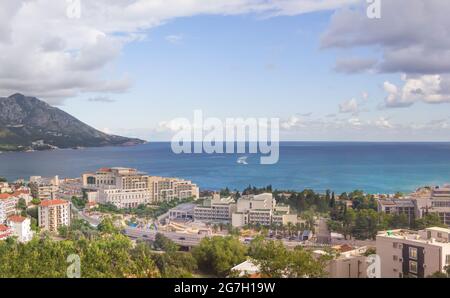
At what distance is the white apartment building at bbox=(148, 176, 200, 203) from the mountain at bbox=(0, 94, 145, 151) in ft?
3.49

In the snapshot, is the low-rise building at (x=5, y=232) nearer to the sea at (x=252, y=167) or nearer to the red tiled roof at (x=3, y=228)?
the red tiled roof at (x=3, y=228)

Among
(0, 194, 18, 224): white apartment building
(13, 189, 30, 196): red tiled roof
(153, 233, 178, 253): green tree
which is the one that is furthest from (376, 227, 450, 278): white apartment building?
(13, 189, 30, 196): red tiled roof

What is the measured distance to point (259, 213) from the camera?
6.09m

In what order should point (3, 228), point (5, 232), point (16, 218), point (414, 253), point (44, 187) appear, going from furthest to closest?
point (44, 187) < point (16, 218) < point (3, 228) < point (5, 232) < point (414, 253)

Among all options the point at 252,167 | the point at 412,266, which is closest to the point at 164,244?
the point at 412,266

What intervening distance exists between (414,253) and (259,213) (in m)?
2.73

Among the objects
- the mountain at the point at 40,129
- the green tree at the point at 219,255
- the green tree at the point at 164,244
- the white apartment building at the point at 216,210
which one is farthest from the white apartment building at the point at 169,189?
the green tree at the point at 219,255

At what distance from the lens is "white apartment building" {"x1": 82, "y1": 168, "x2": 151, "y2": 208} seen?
22.0ft

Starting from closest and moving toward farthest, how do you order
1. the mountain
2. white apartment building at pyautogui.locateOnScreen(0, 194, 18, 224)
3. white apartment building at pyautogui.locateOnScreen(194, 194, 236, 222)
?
white apartment building at pyautogui.locateOnScreen(0, 194, 18, 224) → white apartment building at pyautogui.locateOnScreen(194, 194, 236, 222) → the mountain

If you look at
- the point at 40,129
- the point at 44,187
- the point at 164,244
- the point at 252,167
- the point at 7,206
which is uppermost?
the point at 40,129

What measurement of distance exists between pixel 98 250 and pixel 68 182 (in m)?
4.18

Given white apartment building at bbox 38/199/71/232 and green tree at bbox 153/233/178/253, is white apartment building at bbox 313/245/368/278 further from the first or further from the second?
white apartment building at bbox 38/199/71/232

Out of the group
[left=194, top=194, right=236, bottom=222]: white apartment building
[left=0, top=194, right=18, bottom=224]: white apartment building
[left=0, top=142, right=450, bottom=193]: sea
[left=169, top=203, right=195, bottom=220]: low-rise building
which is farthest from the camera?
[left=0, top=142, right=450, bottom=193]: sea

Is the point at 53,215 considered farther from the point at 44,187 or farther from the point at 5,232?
the point at 44,187
